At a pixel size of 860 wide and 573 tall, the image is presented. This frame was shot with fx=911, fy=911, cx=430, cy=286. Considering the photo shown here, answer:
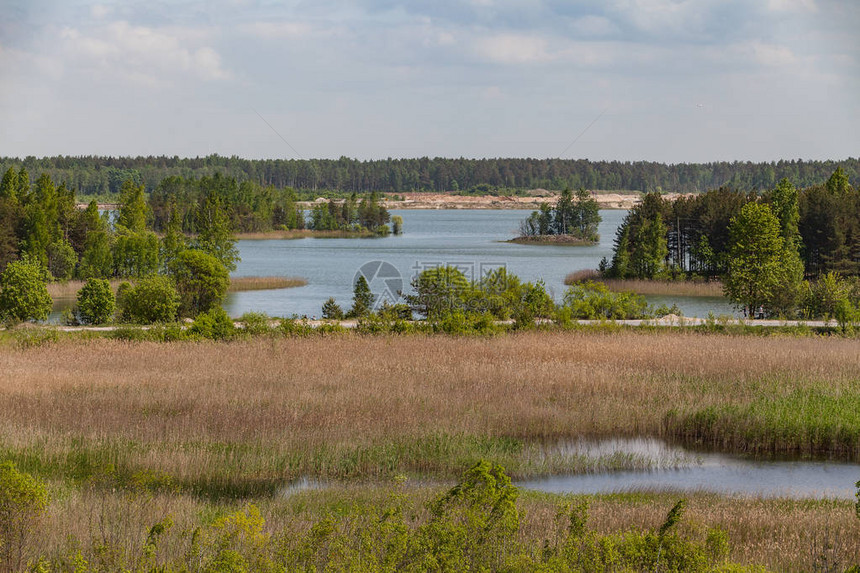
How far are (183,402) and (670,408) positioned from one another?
30.3 ft

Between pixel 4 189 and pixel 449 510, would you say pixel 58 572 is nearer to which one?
pixel 449 510

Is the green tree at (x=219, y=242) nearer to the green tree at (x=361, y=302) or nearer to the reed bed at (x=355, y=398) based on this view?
the green tree at (x=361, y=302)

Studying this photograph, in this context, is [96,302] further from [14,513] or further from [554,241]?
[554,241]

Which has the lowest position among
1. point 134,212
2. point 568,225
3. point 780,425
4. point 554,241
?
point 554,241

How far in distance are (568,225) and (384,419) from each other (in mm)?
112164

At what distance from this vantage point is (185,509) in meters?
10.8

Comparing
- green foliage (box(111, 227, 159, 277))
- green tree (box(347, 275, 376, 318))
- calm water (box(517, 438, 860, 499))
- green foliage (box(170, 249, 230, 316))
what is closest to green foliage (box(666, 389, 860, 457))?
calm water (box(517, 438, 860, 499))

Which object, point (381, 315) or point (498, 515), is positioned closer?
point (498, 515)

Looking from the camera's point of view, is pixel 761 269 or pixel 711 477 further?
pixel 761 269

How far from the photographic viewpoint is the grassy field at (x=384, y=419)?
10812mm

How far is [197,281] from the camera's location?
137 feet

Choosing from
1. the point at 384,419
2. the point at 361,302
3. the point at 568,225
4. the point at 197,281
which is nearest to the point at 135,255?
the point at 197,281

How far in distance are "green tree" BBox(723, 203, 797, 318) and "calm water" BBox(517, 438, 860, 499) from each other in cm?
2671

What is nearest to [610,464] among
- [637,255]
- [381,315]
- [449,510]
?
[449,510]
